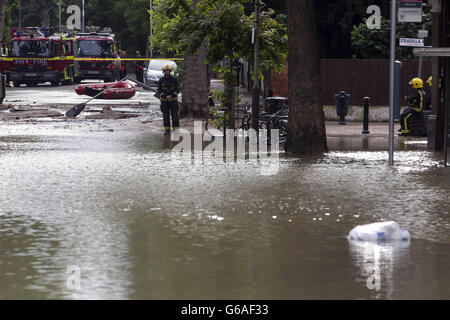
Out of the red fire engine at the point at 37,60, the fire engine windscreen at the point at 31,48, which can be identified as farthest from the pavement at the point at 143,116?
the fire engine windscreen at the point at 31,48

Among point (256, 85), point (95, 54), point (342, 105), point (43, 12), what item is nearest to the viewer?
point (256, 85)

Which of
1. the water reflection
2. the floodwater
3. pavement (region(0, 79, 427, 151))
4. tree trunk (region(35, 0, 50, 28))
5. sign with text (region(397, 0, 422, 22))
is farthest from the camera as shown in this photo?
tree trunk (region(35, 0, 50, 28))

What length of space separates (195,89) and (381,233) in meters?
19.9

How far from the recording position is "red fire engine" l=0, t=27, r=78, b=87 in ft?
175

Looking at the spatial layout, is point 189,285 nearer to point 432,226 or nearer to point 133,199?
point 432,226

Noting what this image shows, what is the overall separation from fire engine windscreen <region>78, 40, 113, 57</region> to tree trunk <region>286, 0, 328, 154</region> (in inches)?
1575

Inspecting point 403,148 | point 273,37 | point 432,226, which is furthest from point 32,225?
point 273,37

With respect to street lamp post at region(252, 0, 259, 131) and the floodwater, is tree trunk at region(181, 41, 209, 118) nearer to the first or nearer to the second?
street lamp post at region(252, 0, 259, 131)

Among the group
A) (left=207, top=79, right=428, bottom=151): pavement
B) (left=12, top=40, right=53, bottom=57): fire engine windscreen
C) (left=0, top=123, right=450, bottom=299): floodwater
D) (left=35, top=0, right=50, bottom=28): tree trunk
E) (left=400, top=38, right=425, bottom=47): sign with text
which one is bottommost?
(left=207, top=79, right=428, bottom=151): pavement

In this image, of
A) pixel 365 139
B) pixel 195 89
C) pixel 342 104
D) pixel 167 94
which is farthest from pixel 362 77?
pixel 167 94

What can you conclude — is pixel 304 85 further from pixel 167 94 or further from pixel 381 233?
pixel 381 233

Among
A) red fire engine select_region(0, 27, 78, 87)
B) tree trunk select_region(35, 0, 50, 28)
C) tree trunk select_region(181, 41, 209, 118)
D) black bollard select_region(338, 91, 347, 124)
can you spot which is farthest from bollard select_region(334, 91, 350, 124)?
tree trunk select_region(35, 0, 50, 28)

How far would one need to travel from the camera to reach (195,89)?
29.4 metres
